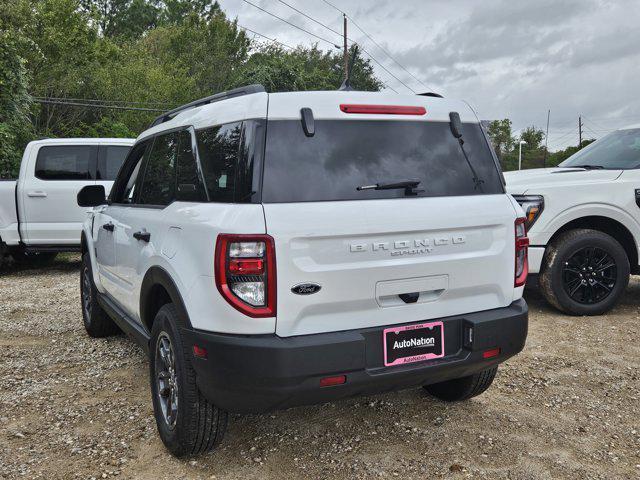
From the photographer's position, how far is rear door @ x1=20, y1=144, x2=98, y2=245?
8508 millimetres

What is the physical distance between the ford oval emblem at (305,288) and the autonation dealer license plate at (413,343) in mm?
398

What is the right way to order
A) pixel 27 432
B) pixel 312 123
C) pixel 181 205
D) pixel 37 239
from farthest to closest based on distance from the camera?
pixel 37 239 < pixel 27 432 < pixel 181 205 < pixel 312 123

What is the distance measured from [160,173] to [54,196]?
228 inches

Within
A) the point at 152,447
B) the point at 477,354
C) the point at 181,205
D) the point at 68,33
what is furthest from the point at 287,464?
the point at 68,33

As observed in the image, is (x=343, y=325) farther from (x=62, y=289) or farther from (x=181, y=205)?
(x=62, y=289)

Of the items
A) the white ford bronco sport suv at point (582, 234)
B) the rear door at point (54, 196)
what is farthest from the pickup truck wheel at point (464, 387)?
the rear door at point (54, 196)

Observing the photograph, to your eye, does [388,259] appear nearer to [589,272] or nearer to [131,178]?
[131,178]

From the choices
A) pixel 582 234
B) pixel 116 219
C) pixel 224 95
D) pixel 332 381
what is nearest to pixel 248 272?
pixel 332 381

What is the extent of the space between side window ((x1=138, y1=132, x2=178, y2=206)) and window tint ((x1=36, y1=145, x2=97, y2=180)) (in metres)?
5.43

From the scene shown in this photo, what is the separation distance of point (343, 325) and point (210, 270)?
0.64 meters

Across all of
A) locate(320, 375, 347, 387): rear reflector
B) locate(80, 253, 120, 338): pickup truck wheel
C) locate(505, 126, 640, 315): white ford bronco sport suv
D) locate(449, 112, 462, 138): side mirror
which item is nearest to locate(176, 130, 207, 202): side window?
locate(320, 375, 347, 387): rear reflector

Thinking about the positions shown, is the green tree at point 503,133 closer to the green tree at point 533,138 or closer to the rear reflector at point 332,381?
the green tree at point 533,138

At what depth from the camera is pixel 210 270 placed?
2510 mm

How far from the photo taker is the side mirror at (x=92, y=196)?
4691mm
